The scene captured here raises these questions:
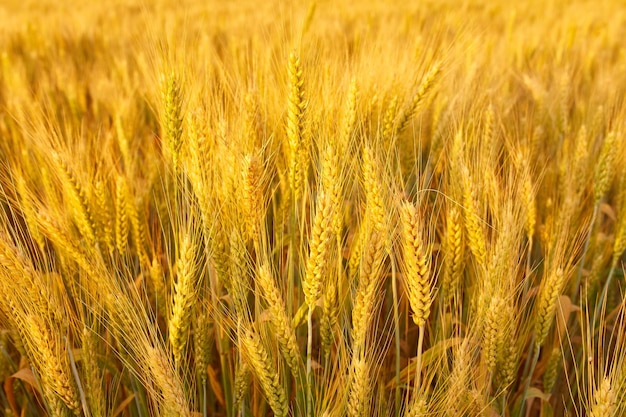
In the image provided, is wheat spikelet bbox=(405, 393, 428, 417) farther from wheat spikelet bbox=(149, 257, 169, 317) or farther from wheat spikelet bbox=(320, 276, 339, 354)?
wheat spikelet bbox=(149, 257, 169, 317)

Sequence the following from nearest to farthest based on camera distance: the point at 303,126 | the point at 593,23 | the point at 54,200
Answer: the point at 303,126, the point at 54,200, the point at 593,23

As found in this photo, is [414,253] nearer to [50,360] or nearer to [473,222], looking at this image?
[473,222]

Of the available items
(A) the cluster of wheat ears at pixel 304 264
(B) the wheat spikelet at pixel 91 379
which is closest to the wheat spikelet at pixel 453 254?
(A) the cluster of wheat ears at pixel 304 264

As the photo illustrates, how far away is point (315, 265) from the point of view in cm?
101

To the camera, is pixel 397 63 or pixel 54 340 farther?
pixel 397 63

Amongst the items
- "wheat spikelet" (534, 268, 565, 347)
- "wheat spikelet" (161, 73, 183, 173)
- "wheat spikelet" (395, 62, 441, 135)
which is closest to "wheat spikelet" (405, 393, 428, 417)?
"wheat spikelet" (534, 268, 565, 347)

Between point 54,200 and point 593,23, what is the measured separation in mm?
5928

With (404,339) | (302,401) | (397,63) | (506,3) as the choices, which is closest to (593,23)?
(506,3)

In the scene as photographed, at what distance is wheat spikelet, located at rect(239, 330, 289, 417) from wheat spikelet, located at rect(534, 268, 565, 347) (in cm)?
65

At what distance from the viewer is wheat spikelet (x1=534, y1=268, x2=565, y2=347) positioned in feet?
4.04

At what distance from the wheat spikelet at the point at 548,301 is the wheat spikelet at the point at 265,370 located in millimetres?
651

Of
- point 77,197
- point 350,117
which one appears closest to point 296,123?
point 350,117

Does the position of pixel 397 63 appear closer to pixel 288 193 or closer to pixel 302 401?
pixel 288 193

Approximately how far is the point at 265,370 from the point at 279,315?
0.34ft
